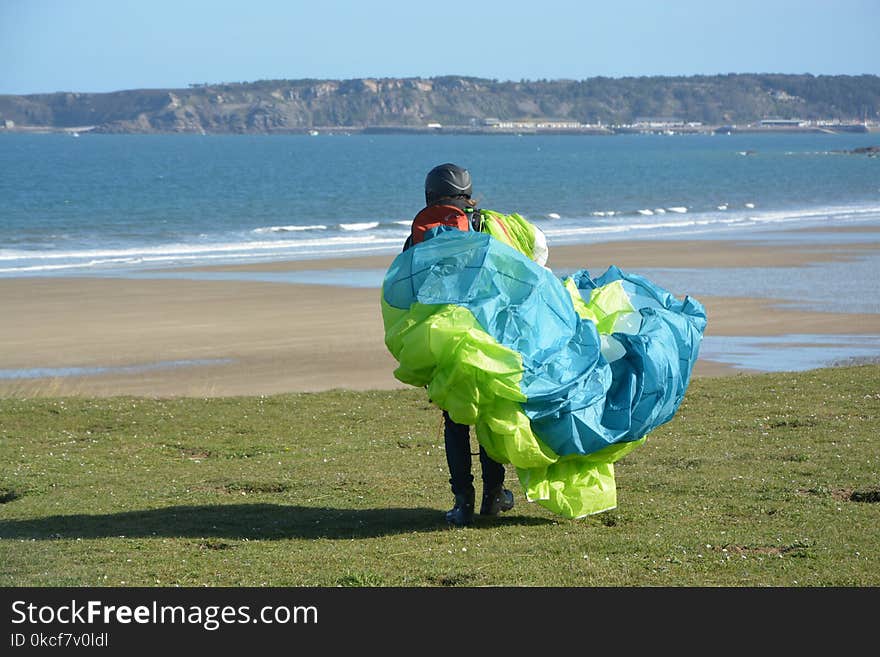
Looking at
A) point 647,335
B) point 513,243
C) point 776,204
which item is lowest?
point 776,204

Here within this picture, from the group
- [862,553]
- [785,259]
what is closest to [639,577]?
[862,553]

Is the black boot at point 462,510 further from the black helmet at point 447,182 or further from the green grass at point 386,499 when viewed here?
the black helmet at point 447,182

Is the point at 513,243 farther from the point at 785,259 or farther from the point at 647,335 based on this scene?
the point at 785,259

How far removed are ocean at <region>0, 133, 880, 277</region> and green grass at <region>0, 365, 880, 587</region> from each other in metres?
21.3

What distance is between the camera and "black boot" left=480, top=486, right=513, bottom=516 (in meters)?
7.82

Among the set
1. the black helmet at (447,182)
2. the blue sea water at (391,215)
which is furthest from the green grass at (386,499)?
the blue sea water at (391,215)

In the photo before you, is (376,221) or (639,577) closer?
(639,577)

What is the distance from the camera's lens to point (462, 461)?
7574 mm

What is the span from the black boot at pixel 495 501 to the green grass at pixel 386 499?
11cm

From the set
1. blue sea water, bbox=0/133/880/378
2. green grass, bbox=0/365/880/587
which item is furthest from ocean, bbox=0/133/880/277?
green grass, bbox=0/365/880/587

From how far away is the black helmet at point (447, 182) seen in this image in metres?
7.51

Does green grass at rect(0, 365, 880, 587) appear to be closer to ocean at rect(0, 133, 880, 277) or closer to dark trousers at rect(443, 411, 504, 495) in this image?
dark trousers at rect(443, 411, 504, 495)
